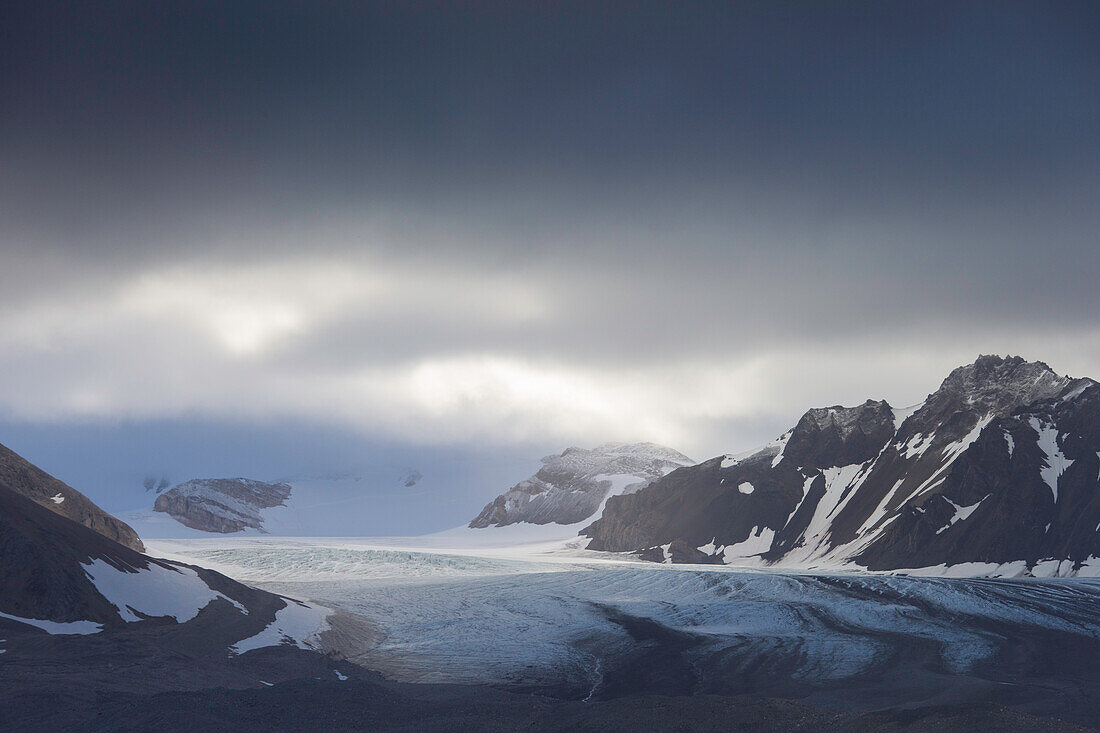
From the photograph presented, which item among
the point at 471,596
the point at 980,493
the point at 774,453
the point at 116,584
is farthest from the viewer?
the point at 774,453

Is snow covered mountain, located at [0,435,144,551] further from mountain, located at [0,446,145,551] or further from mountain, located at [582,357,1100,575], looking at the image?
mountain, located at [582,357,1100,575]

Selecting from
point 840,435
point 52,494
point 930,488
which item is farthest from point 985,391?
point 52,494

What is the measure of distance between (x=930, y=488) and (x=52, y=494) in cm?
12167

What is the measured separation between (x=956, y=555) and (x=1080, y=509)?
1733cm

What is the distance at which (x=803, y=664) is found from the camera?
4125 centimetres

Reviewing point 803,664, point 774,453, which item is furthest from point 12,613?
point 774,453

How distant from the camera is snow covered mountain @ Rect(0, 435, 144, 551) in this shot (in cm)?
8950

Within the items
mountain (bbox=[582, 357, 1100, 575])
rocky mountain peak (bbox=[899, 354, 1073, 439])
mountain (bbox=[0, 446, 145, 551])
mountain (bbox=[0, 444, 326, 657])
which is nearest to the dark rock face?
mountain (bbox=[0, 444, 326, 657])

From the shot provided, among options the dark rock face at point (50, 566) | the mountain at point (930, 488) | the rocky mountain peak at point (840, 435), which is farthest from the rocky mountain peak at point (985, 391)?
the dark rock face at point (50, 566)

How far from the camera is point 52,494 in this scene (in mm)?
93312

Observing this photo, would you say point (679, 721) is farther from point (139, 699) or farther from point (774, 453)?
point (774, 453)

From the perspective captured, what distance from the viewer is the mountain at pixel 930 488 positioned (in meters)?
112

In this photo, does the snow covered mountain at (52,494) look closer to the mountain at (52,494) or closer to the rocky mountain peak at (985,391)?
the mountain at (52,494)

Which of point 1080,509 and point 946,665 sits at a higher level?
point 1080,509
